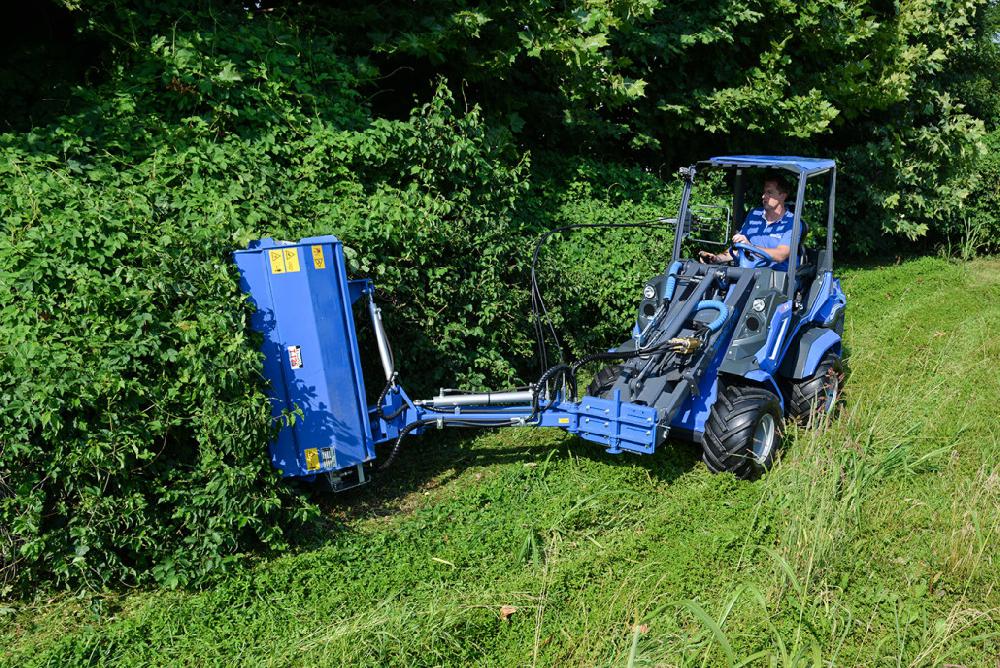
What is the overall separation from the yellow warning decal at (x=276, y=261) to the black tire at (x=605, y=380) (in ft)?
8.47

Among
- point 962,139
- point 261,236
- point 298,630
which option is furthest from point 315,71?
point 962,139

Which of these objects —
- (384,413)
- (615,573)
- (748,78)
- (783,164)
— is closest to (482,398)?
(384,413)

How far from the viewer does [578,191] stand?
32.0 ft

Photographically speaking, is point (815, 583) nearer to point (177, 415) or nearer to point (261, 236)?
point (177, 415)

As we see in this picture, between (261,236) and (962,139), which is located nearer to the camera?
(261,236)

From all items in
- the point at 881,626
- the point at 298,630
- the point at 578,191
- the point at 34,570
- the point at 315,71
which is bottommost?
the point at 881,626

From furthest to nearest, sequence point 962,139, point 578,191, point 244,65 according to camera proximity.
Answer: point 962,139
point 578,191
point 244,65

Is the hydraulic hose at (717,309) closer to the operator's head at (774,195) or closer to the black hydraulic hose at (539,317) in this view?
the black hydraulic hose at (539,317)

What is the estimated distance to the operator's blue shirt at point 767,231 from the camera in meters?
7.02

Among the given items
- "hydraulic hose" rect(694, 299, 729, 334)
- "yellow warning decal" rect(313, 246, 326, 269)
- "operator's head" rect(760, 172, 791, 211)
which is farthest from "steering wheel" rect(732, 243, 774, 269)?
"yellow warning decal" rect(313, 246, 326, 269)

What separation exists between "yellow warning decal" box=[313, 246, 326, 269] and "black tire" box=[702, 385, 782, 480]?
2.95m

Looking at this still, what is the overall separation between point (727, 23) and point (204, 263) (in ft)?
27.9

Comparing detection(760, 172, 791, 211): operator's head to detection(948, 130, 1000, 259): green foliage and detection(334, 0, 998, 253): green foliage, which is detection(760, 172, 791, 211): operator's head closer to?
detection(334, 0, 998, 253): green foliage

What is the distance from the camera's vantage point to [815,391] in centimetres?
682
